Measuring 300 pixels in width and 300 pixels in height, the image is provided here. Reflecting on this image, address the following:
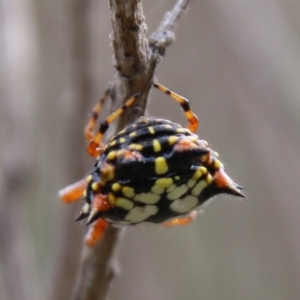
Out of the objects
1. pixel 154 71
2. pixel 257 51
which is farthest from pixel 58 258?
pixel 257 51

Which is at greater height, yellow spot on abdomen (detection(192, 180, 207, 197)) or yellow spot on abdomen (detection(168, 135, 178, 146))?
yellow spot on abdomen (detection(168, 135, 178, 146))

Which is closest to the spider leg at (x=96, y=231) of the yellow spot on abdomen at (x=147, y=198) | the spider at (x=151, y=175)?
the spider at (x=151, y=175)

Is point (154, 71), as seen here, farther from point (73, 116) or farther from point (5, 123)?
point (5, 123)

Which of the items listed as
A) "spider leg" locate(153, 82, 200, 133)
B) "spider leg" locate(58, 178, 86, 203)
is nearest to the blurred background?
"spider leg" locate(58, 178, 86, 203)

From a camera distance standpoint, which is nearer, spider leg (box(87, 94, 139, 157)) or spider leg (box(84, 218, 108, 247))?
spider leg (box(87, 94, 139, 157))

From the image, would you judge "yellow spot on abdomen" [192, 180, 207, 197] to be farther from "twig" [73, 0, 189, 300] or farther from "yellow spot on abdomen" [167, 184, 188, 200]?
"twig" [73, 0, 189, 300]

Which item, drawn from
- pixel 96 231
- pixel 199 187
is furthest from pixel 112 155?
pixel 96 231

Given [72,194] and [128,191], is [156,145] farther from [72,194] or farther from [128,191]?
[72,194]
